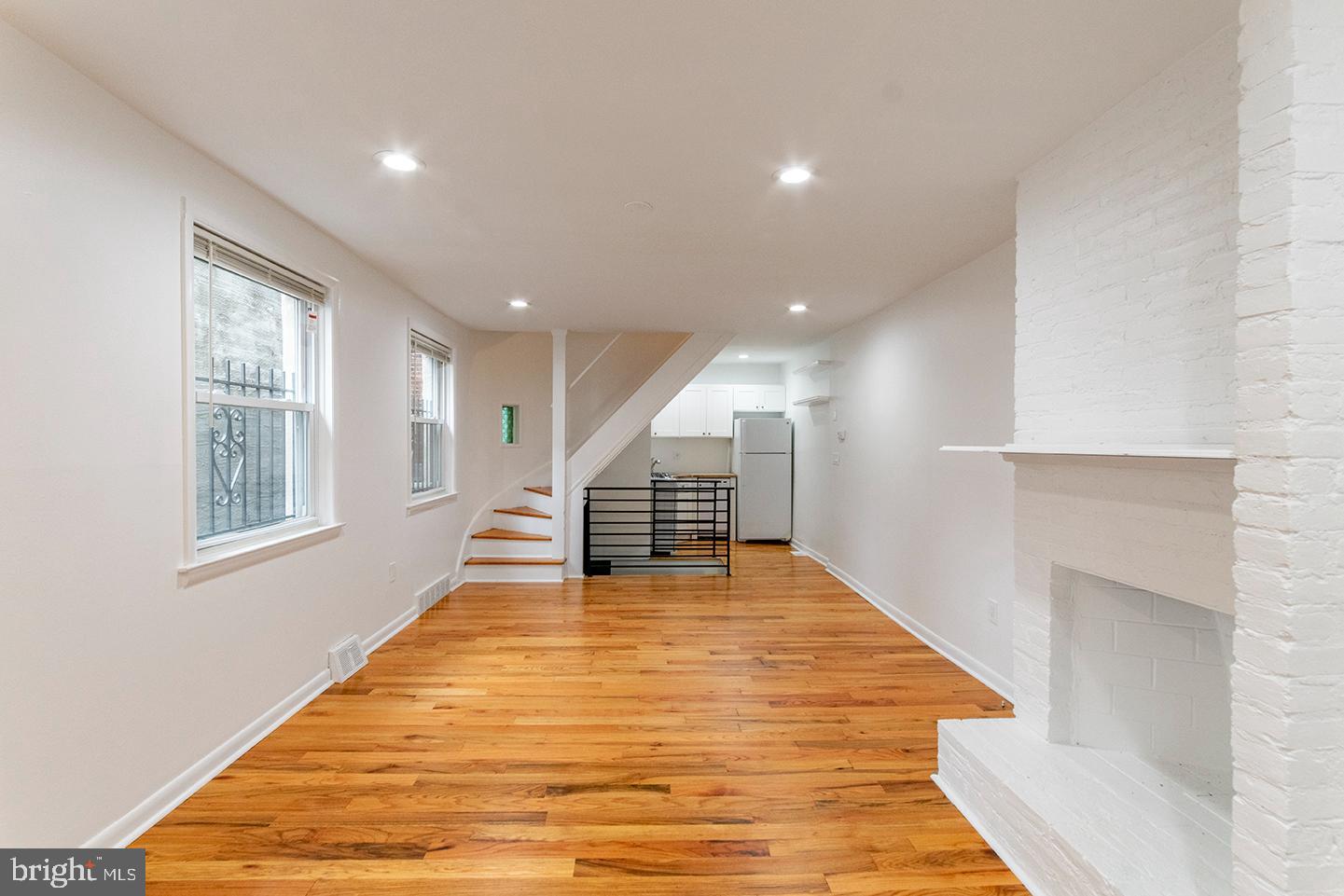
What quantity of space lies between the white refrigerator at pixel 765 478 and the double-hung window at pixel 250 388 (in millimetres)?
5509

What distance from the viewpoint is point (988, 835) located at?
6.73 ft

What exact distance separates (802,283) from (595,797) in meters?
3.26

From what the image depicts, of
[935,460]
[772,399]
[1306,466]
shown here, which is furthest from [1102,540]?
[772,399]

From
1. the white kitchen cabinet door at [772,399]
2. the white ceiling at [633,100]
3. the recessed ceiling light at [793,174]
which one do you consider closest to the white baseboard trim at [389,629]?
the white ceiling at [633,100]

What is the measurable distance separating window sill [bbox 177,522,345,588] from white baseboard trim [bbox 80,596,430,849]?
0.69m

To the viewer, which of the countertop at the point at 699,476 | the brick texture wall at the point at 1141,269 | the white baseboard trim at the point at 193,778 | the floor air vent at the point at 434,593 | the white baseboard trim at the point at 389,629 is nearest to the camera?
the brick texture wall at the point at 1141,269

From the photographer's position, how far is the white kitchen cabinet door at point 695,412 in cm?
852

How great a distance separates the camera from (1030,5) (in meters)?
1.48

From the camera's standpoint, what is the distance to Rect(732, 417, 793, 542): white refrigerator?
26.2ft

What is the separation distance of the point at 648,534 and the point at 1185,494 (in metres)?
5.19

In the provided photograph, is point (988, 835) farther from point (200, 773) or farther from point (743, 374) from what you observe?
point (743, 374)

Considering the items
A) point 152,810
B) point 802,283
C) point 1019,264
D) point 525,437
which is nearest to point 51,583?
point 152,810

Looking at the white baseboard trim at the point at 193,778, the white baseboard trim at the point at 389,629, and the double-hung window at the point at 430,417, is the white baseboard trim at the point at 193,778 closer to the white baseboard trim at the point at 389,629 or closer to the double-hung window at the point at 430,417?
the white baseboard trim at the point at 389,629

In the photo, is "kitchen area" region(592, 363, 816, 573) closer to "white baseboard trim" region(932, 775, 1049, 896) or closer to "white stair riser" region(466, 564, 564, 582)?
"white stair riser" region(466, 564, 564, 582)
